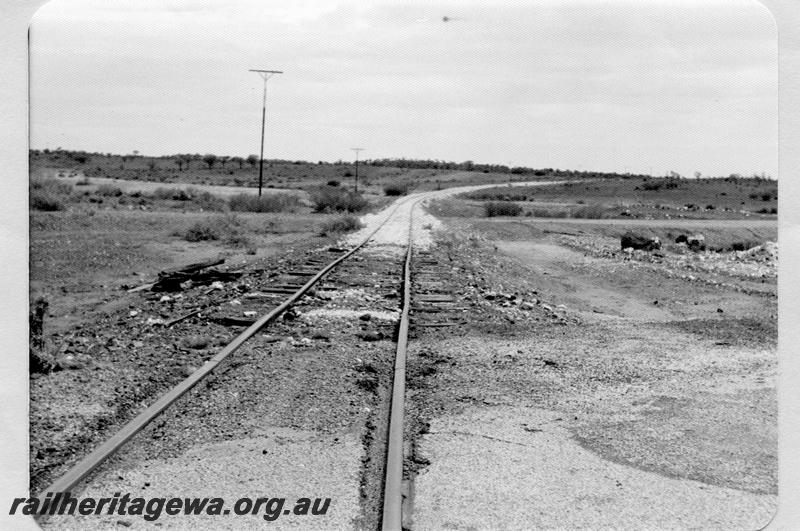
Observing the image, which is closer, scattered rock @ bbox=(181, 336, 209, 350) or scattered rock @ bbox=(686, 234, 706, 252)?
scattered rock @ bbox=(181, 336, 209, 350)

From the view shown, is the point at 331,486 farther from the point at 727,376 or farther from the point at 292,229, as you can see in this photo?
the point at 292,229

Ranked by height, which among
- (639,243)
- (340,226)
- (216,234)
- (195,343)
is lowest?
(216,234)

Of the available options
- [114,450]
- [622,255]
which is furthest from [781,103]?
[622,255]

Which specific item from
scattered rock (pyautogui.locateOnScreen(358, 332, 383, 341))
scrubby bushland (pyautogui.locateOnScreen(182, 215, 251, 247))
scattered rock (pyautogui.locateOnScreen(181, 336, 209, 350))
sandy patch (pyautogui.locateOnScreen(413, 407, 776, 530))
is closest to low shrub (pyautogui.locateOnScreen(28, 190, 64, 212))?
scrubby bushland (pyautogui.locateOnScreen(182, 215, 251, 247))

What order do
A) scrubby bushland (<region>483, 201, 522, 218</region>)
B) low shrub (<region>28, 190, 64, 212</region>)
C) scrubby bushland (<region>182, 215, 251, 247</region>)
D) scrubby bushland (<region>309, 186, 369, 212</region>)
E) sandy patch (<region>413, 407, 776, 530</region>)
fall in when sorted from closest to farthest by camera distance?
1. sandy patch (<region>413, 407, 776, 530</region>)
2. scrubby bushland (<region>182, 215, 251, 247</region>)
3. low shrub (<region>28, 190, 64, 212</region>)
4. scrubby bushland (<region>309, 186, 369, 212</region>)
5. scrubby bushland (<region>483, 201, 522, 218</region>)

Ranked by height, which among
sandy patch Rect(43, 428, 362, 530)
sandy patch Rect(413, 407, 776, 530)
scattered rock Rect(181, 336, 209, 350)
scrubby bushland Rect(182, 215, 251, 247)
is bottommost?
scrubby bushland Rect(182, 215, 251, 247)

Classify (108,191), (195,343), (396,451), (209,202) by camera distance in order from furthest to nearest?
(108,191) < (209,202) < (195,343) < (396,451)

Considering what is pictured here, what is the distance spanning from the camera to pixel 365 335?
867 centimetres

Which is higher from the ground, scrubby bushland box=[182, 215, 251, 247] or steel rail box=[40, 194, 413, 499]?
steel rail box=[40, 194, 413, 499]

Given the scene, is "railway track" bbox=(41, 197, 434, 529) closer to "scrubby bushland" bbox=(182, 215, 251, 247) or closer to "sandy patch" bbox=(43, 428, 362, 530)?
"sandy patch" bbox=(43, 428, 362, 530)

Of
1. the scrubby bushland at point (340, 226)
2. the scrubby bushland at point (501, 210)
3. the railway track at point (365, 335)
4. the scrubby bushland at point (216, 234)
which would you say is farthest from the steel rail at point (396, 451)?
the scrubby bushland at point (501, 210)

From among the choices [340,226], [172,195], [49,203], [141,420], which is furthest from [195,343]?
[172,195]

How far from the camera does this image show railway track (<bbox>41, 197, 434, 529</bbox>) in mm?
4309

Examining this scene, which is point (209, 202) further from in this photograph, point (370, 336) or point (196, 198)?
point (370, 336)
